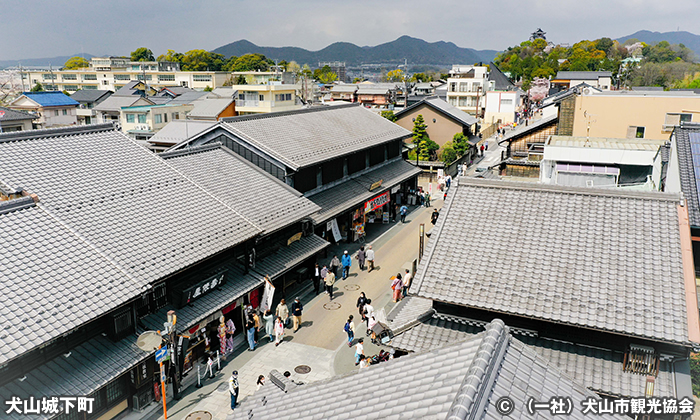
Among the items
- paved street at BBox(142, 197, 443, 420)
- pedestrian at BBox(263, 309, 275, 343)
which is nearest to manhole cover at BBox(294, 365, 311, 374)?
paved street at BBox(142, 197, 443, 420)

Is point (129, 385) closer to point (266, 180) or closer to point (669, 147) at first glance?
point (266, 180)

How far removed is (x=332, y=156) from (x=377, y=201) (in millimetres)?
6101

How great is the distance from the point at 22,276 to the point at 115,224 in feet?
12.1

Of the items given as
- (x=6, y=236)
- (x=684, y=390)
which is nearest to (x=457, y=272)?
(x=684, y=390)

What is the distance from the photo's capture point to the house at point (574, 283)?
1100 cm

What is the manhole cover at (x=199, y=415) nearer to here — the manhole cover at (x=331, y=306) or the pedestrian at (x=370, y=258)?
the manhole cover at (x=331, y=306)

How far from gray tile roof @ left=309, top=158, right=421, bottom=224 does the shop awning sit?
135cm

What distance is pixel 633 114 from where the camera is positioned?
3356 centimetres

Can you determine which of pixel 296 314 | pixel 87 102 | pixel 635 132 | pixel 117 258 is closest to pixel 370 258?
pixel 296 314

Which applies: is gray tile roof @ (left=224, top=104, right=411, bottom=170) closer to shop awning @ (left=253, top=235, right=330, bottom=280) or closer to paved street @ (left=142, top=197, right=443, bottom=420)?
shop awning @ (left=253, top=235, right=330, bottom=280)

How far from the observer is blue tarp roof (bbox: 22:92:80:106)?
215 ft

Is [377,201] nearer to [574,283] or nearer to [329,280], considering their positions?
[329,280]

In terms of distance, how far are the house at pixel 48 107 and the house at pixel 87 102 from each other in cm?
463

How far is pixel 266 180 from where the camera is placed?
24.4 m
